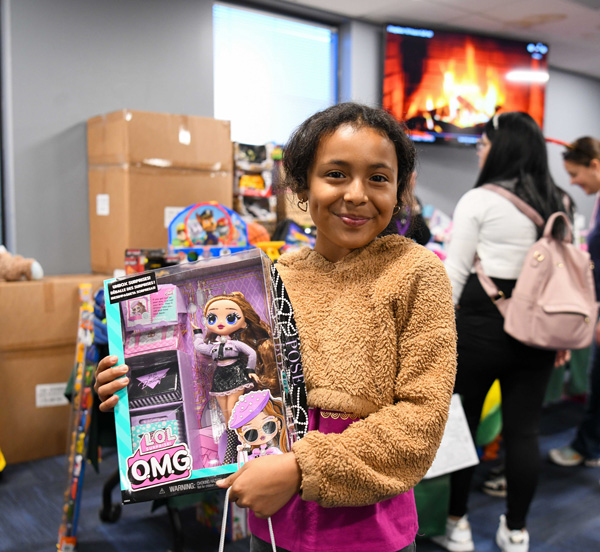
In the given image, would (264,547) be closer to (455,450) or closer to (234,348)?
(234,348)

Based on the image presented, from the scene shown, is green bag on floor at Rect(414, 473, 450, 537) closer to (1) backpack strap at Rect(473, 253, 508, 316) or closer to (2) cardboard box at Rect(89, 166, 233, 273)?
(1) backpack strap at Rect(473, 253, 508, 316)

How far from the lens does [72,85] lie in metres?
3.21

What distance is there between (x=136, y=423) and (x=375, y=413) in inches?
11.9

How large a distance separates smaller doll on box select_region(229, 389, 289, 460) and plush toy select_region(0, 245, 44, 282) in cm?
236

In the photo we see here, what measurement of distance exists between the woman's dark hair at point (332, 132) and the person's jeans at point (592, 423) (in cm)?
216

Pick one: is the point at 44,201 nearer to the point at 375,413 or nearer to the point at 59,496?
the point at 59,496

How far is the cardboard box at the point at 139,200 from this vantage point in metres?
2.89

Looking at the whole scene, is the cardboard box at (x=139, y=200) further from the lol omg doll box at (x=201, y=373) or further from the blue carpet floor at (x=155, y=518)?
the lol omg doll box at (x=201, y=373)

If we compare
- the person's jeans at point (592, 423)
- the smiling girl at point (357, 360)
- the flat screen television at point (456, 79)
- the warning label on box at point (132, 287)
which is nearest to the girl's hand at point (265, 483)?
the smiling girl at point (357, 360)

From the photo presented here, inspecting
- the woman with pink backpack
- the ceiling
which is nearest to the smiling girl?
the woman with pink backpack

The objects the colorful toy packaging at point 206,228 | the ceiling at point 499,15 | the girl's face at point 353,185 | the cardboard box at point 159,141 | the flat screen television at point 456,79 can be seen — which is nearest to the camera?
the girl's face at point 353,185

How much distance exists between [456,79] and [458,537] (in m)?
3.75

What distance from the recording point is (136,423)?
753 mm

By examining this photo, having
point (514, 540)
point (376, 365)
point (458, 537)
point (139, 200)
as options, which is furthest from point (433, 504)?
point (139, 200)
